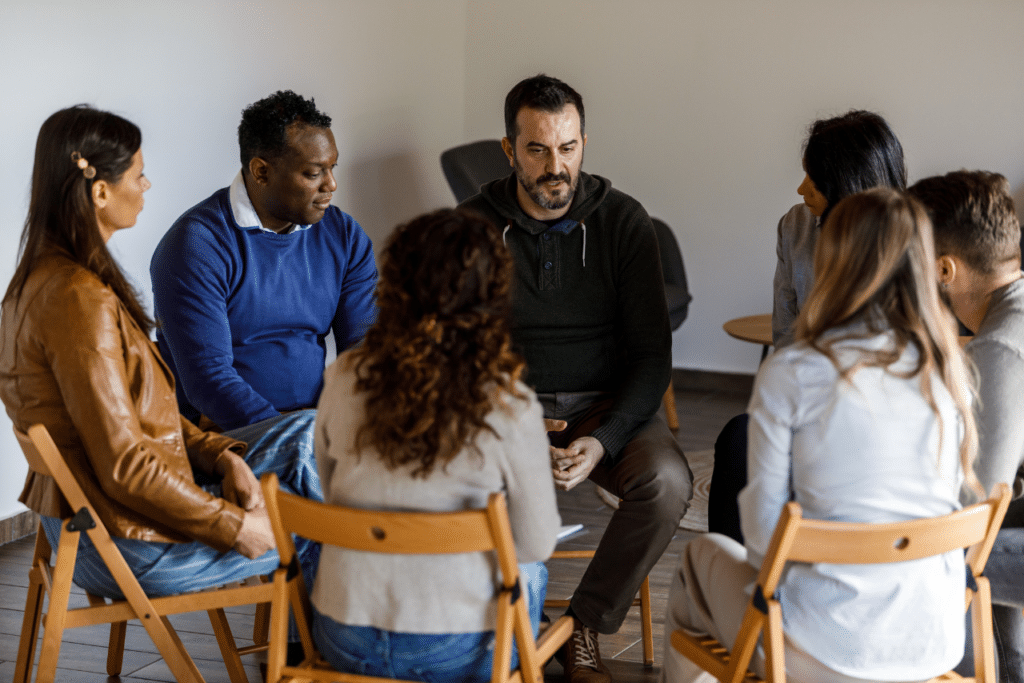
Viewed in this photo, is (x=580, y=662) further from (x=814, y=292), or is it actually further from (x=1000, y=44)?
(x=1000, y=44)

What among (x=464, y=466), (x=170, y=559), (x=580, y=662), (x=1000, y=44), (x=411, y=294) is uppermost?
(x=1000, y=44)

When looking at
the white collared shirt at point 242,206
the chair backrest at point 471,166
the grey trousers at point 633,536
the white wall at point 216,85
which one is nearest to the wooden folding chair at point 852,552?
the grey trousers at point 633,536

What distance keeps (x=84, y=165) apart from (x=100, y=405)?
1.40ft

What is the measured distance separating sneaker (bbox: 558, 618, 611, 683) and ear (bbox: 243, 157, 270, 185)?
1.23 metres

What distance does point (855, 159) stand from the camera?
1987mm

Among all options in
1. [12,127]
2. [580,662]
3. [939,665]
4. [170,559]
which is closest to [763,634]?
[939,665]

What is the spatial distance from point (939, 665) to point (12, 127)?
2573 millimetres

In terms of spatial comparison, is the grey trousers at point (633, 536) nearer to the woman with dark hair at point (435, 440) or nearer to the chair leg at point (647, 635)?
the chair leg at point (647, 635)

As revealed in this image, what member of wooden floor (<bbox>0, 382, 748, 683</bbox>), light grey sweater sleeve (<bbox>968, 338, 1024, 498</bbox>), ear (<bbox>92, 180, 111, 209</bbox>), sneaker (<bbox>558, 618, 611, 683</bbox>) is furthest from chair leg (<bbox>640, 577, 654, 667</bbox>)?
ear (<bbox>92, 180, 111, 209</bbox>)

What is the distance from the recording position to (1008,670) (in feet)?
6.44

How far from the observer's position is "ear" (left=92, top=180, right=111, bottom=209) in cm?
171

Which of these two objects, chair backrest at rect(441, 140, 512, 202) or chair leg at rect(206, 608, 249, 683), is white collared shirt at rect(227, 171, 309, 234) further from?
chair backrest at rect(441, 140, 512, 202)

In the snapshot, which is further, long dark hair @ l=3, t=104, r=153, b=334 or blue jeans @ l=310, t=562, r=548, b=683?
long dark hair @ l=3, t=104, r=153, b=334

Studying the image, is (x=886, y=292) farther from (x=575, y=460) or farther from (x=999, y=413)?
(x=575, y=460)
